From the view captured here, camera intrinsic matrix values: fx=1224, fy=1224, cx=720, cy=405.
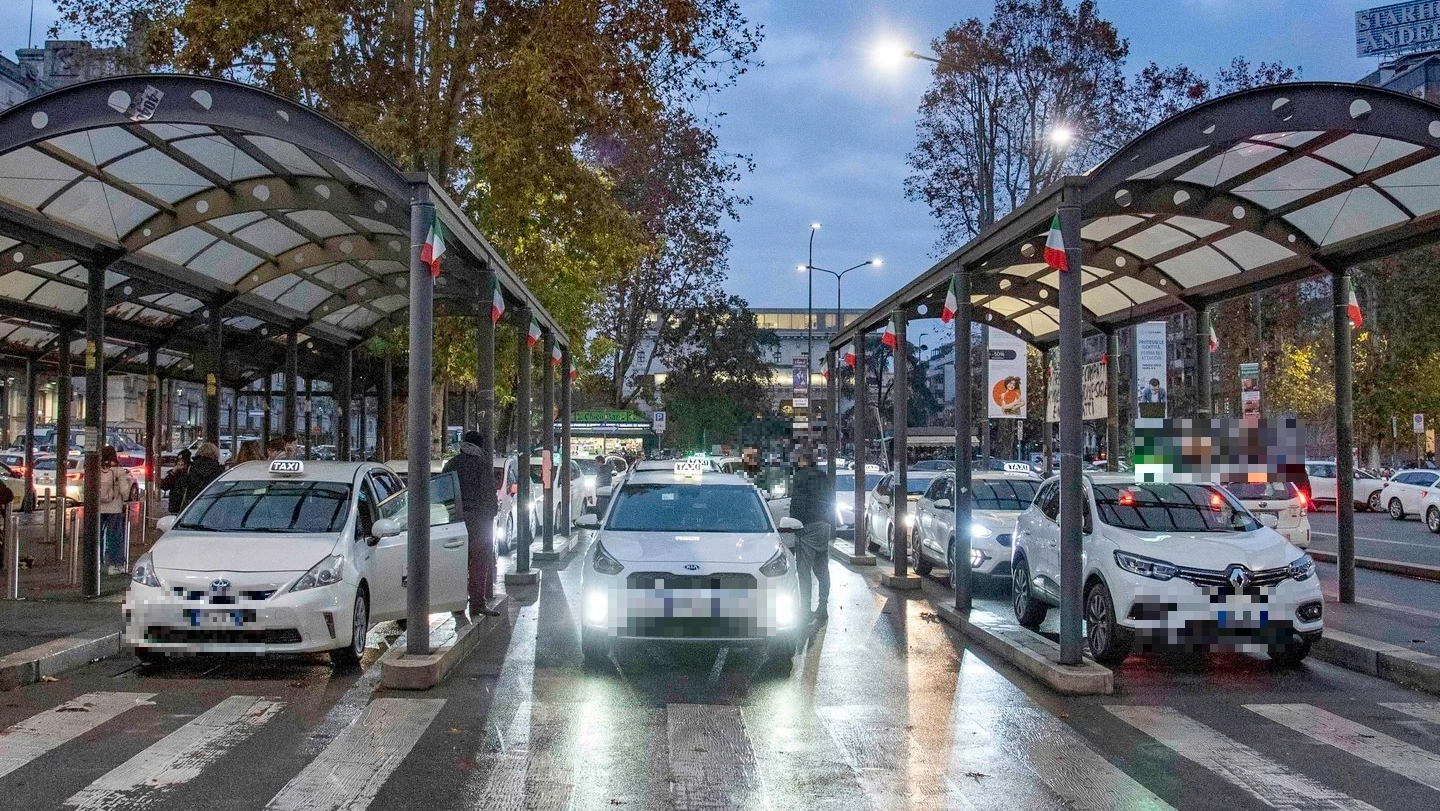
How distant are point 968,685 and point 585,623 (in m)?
3.17

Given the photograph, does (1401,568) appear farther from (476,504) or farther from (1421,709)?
(476,504)

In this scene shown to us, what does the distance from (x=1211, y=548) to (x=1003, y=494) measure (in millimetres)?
6830

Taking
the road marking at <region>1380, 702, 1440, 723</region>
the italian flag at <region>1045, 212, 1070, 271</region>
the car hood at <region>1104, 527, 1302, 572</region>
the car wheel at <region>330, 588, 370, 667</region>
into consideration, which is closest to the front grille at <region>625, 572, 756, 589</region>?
the car wheel at <region>330, 588, 370, 667</region>

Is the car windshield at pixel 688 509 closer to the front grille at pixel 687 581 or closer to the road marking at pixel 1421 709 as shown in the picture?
the front grille at pixel 687 581

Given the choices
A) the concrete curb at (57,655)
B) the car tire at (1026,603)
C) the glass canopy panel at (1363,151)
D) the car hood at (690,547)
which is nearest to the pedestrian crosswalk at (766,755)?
the concrete curb at (57,655)

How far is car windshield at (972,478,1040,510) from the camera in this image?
16797mm

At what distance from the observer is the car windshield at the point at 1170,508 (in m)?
11.2

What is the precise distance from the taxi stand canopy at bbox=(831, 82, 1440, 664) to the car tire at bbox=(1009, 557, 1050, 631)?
71cm

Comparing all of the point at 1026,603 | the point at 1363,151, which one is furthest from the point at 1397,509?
the point at 1363,151

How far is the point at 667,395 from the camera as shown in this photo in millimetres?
71500

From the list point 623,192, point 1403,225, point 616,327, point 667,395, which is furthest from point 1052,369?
point 667,395

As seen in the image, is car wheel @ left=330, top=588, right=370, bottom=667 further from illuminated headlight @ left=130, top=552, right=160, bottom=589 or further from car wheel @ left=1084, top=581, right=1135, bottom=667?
car wheel @ left=1084, top=581, right=1135, bottom=667

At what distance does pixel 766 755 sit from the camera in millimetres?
7484

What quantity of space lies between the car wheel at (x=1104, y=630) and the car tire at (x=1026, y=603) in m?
1.45
